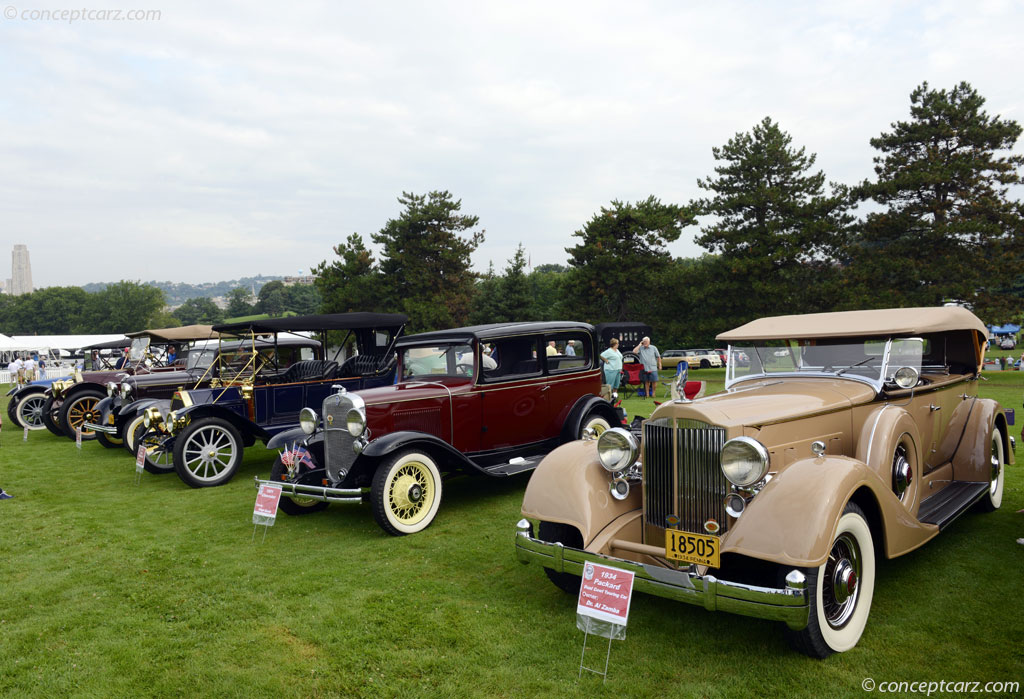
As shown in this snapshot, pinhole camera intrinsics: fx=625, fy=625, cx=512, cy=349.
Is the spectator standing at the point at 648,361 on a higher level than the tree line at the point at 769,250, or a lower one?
lower

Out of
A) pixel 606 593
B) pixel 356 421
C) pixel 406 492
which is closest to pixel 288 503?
pixel 356 421

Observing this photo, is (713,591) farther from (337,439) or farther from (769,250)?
(769,250)

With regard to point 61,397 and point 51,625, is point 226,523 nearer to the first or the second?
point 51,625

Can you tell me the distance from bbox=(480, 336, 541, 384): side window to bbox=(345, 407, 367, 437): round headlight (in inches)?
59.7

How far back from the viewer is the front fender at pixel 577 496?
400cm

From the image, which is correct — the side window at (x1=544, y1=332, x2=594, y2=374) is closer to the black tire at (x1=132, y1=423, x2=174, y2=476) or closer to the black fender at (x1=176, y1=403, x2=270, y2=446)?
the black fender at (x1=176, y1=403, x2=270, y2=446)

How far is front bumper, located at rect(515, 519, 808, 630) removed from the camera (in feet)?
9.91

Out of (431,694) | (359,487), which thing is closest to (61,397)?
(359,487)

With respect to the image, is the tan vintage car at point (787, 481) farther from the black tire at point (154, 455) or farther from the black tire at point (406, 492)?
the black tire at point (154, 455)

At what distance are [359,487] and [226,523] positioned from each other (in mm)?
1621

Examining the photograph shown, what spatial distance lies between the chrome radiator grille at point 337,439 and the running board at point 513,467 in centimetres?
141

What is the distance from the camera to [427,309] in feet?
117

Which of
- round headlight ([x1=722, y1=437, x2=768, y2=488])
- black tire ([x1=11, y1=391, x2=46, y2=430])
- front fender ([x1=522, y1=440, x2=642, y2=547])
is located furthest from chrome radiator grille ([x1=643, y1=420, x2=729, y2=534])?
black tire ([x1=11, y1=391, x2=46, y2=430])

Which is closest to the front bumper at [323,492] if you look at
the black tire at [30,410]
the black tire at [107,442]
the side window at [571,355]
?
the side window at [571,355]
